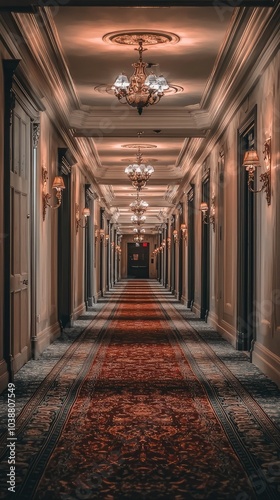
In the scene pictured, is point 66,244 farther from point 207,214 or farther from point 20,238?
point 20,238

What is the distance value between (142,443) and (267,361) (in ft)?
10.2

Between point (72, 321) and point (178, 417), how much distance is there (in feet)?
26.4

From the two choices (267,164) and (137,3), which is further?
(267,164)

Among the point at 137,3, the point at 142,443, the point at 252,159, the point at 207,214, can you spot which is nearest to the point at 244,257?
the point at 252,159

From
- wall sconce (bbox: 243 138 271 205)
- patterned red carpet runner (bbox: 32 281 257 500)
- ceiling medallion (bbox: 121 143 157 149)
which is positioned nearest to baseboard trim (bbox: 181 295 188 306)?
ceiling medallion (bbox: 121 143 157 149)

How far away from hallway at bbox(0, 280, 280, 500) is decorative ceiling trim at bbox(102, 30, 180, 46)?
140 inches

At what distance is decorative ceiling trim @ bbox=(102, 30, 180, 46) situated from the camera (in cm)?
789

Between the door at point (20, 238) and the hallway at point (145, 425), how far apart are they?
13.3 inches

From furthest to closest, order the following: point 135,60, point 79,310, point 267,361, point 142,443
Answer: point 79,310
point 135,60
point 267,361
point 142,443

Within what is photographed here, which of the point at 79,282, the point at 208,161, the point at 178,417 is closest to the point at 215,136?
the point at 208,161

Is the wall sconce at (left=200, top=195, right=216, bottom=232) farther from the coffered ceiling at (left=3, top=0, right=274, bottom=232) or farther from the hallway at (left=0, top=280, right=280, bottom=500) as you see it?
the hallway at (left=0, top=280, right=280, bottom=500)

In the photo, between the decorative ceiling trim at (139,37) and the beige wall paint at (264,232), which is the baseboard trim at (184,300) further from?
the decorative ceiling trim at (139,37)

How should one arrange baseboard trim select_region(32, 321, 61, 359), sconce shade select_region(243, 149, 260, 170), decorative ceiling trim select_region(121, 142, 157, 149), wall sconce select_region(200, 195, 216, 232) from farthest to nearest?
decorative ceiling trim select_region(121, 142, 157, 149) → wall sconce select_region(200, 195, 216, 232) → baseboard trim select_region(32, 321, 61, 359) → sconce shade select_region(243, 149, 260, 170)

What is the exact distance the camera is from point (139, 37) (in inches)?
316
